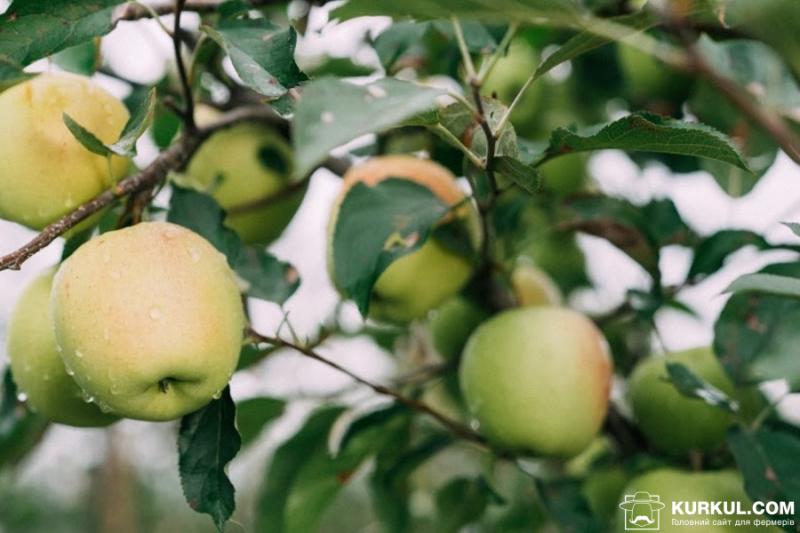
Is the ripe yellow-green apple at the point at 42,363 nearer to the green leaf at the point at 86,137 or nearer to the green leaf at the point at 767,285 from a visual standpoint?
the green leaf at the point at 86,137

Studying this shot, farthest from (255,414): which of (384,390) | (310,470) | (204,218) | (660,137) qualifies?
(660,137)

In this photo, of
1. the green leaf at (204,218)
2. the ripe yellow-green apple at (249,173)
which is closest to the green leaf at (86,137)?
the green leaf at (204,218)

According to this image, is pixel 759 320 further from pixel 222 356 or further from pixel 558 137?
pixel 222 356

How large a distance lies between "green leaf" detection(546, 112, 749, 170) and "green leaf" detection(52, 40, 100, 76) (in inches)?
18.7

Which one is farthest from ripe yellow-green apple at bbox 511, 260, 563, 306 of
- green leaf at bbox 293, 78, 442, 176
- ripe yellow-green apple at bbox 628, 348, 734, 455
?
green leaf at bbox 293, 78, 442, 176

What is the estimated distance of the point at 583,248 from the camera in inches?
58.7

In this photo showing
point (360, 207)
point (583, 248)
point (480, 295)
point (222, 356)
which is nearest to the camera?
point (222, 356)

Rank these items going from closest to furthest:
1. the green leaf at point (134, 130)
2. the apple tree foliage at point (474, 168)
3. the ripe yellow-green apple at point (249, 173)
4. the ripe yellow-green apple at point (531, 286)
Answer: the apple tree foliage at point (474, 168), the green leaf at point (134, 130), the ripe yellow-green apple at point (249, 173), the ripe yellow-green apple at point (531, 286)

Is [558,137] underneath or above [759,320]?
above

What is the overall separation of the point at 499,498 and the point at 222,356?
0.44m

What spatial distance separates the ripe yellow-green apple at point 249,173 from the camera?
1.01 m

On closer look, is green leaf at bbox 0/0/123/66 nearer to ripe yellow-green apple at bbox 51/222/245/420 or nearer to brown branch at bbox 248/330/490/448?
ripe yellow-green apple at bbox 51/222/245/420

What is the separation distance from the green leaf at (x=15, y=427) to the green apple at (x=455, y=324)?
0.53 metres

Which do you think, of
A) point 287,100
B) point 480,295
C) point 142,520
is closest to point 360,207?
point 287,100
